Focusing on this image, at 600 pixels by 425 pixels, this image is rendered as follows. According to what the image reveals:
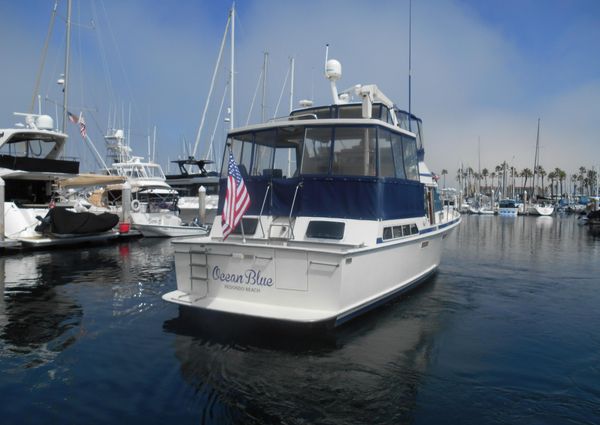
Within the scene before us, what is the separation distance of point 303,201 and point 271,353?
320 centimetres

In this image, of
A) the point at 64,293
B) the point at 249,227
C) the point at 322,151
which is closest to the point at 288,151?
the point at 322,151

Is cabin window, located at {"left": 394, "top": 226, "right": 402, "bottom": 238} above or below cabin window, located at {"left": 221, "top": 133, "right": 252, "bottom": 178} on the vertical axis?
below

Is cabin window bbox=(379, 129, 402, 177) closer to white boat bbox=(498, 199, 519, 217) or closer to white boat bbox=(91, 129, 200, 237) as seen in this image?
white boat bbox=(91, 129, 200, 237)

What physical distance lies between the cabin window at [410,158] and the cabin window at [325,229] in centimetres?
285

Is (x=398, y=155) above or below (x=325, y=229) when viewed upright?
above

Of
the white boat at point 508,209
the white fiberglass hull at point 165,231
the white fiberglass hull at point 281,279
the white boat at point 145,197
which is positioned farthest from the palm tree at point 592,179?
the white fiberglass hull at point 281,279

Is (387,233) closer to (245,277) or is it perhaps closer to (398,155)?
(398,155)

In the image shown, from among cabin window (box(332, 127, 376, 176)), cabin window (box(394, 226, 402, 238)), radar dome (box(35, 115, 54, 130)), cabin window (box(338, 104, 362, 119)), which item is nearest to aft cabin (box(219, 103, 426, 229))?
cabin window (box(332, 127, 376, 176))

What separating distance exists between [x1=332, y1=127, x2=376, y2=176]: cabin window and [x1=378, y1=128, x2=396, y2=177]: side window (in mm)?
247

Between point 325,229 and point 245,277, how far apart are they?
1.93 m

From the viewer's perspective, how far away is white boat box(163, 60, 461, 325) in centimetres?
733

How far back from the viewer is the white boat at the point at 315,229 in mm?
7328

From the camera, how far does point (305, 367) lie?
6555 millimetres

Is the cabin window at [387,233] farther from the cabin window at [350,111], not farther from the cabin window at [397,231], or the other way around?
the cabin window at [350,111]
